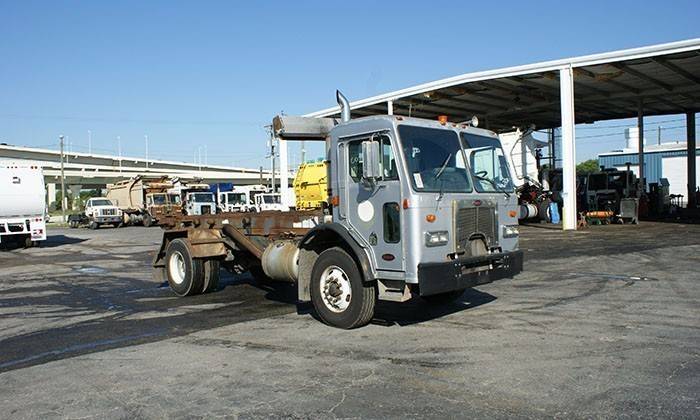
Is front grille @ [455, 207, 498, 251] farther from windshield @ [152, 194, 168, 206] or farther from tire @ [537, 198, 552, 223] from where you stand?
windshield @ [152, 194, 168, 206]

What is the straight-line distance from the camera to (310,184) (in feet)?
83.5

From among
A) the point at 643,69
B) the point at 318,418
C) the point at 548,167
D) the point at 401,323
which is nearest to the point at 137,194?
the point at 548,167

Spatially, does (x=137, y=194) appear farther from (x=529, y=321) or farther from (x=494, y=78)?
(x=529, y=321)

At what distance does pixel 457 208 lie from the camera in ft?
23.4

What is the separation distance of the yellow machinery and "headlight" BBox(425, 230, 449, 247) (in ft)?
57.5

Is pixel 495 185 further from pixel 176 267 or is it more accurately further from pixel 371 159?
pixel 176 267

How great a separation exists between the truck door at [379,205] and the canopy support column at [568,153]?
1765 cm

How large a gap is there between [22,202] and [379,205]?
69.4 feet

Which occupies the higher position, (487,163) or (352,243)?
(487,163)

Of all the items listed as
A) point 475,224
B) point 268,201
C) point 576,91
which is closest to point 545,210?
point 576,91

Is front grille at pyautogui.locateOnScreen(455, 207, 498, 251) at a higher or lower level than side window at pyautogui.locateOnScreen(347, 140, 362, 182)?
lower

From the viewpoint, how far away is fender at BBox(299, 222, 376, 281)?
7.13m

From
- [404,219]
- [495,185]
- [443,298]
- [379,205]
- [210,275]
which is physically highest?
[495,185]

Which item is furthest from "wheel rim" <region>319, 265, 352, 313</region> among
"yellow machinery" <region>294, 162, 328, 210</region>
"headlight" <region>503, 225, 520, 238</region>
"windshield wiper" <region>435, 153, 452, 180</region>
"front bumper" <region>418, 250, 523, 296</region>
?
"yellow machinery" <region>294, 162, 328, 210</region>
